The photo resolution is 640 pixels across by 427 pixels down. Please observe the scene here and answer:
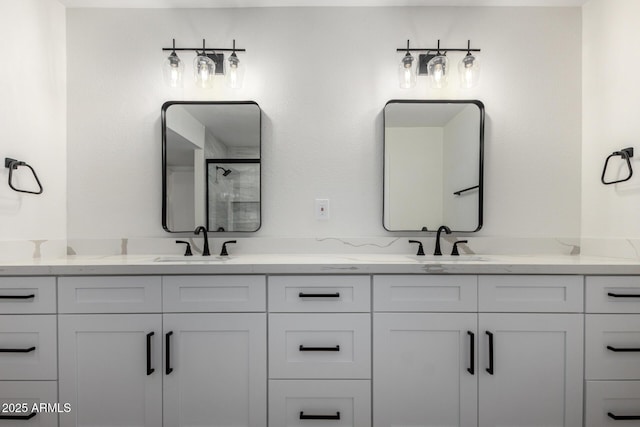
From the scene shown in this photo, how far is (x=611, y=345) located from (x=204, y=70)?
8.03 ft

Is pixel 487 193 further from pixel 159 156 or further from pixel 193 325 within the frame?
pixel 159 156

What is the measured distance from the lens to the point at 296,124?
6.14 feet

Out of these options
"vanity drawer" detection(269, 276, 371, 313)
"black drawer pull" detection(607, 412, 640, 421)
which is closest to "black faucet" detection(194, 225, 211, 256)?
"vanity drawer" detection(269, 276, 371, 313)

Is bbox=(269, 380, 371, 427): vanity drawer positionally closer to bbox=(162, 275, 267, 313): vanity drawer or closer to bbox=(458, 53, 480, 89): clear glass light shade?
bbox=(162, 275, 267, 313): vanity drawer

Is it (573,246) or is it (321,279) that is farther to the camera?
(573,246)

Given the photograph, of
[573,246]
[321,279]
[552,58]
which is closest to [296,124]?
[321,279]

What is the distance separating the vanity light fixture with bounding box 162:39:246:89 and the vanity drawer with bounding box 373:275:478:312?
144cm

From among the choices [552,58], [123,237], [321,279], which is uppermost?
[552,58]

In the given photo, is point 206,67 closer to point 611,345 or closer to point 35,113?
point 35,113

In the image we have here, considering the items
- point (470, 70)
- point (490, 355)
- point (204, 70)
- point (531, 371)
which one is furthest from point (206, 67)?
point (531, 371)

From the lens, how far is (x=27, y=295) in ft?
4.34

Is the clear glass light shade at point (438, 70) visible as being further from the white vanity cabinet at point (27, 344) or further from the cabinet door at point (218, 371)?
the white vanity cabinet at point (27, 344)

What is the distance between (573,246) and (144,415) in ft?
8.07

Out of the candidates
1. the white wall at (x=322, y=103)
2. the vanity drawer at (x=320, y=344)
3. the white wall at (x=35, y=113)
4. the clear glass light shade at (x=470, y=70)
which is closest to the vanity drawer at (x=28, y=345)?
the white wall at (x=35, y=113)
